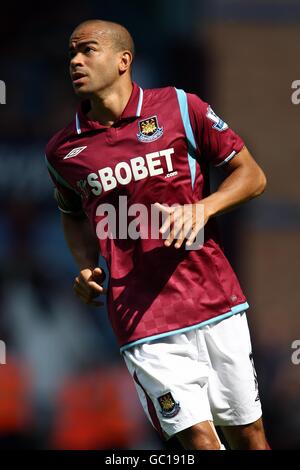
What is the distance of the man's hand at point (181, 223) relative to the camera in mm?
4102

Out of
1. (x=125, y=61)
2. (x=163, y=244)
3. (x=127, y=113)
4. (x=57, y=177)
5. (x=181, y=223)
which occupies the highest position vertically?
(x=125, y=61)

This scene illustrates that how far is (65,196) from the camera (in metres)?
4.74

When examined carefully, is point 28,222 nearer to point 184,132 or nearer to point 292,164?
point 292,164

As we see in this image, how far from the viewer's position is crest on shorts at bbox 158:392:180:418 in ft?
14.0

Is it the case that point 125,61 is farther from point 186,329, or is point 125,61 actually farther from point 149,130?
point 186,329

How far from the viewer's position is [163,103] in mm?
4457

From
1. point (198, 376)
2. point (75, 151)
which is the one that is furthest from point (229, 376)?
point (75, 151)

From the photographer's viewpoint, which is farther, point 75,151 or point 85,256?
point 85,256

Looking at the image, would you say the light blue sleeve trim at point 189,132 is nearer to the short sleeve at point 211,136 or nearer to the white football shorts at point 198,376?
the short sleeve at point 211,136

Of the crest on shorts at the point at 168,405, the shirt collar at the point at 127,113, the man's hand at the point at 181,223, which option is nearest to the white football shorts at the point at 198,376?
the crest on shorts at the point at 168,405

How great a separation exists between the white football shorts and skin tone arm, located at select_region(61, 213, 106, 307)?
0.29m

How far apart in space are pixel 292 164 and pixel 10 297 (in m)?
2.76

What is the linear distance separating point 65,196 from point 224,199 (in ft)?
2.60

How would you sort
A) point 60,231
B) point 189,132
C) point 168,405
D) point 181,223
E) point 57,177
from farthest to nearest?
1. point 60,231
2. point 57,177
3. point 189,132
4. point 168,405
5. point 181,223
